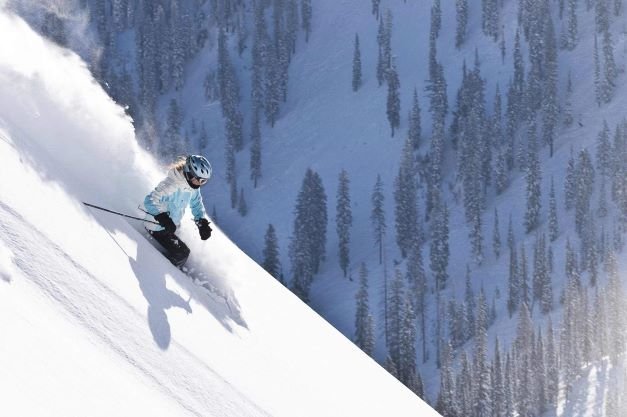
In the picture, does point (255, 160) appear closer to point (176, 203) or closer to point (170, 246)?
point (176, 203)

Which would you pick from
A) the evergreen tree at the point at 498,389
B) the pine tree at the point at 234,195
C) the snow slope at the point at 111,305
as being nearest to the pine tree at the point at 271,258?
the pine tree at the point at 234,195

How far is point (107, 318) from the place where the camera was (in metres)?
6.27

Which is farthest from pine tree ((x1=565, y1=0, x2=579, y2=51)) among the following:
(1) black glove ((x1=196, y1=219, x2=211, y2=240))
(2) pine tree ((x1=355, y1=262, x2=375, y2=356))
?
(1) black glove ((x1=196, y1=219, x2=211, y2=240))

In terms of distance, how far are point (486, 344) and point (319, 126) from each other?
60.7 metres

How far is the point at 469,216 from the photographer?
384ft

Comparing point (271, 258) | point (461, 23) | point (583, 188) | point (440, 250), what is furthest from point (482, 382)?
point (461, 23)

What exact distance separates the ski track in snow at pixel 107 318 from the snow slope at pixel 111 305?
1cm

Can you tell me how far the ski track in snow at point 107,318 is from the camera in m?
6.02

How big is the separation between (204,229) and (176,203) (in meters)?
0.48

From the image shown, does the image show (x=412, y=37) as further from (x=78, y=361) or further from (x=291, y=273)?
(x=78, y=361)

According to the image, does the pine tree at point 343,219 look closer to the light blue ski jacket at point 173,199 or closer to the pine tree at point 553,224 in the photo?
the pine tree at point 553,224

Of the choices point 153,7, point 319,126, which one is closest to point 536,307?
point 319,126

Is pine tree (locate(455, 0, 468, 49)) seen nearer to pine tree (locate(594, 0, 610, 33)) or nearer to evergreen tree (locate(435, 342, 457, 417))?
pine tree (locate(594, 0, 610, 33))

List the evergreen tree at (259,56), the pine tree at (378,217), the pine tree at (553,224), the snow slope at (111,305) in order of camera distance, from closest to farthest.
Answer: the snow slope at (111,305)
the pine tree at (553,224)
the pine tree at (378,217)
the evergreen tree at (259,56)
